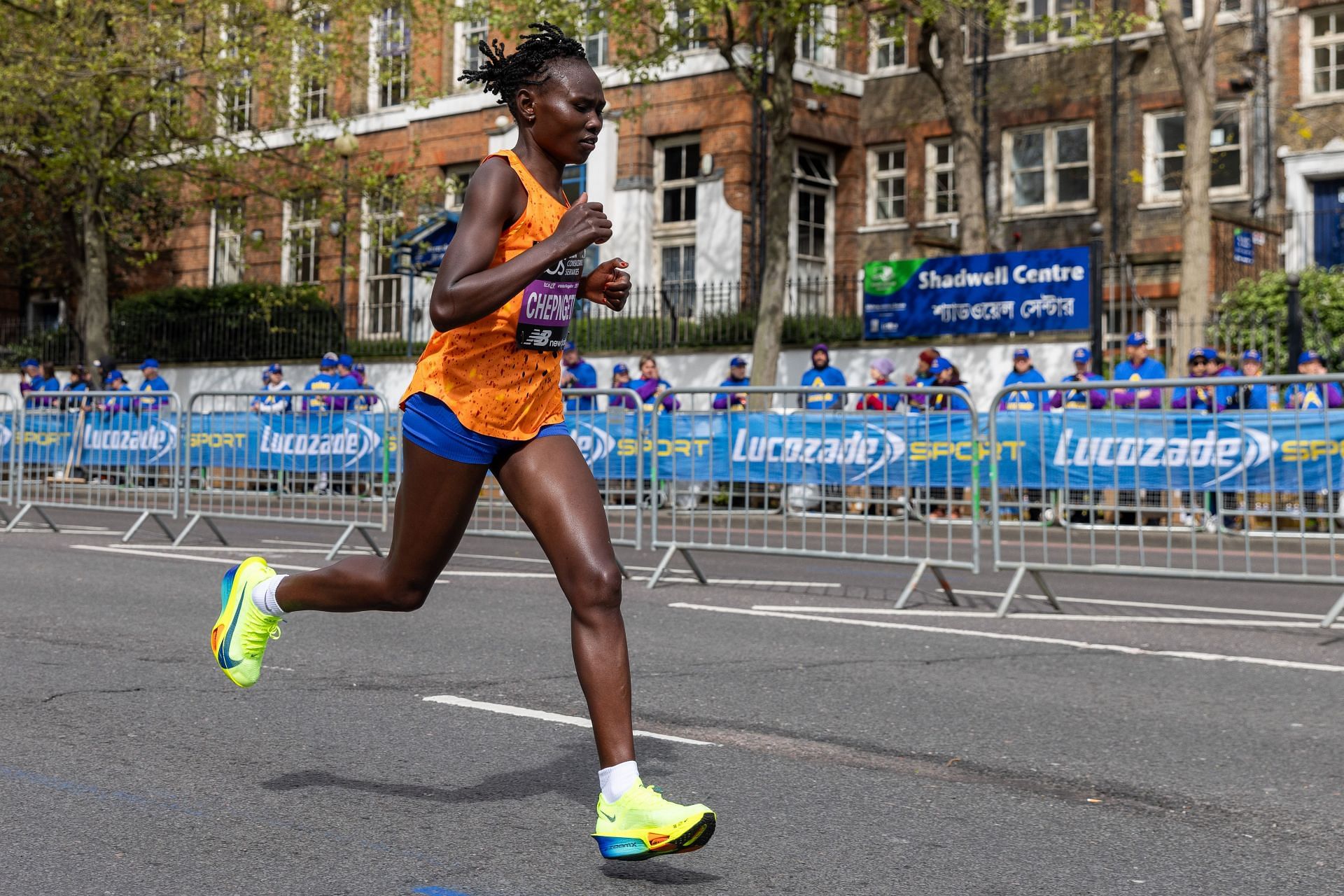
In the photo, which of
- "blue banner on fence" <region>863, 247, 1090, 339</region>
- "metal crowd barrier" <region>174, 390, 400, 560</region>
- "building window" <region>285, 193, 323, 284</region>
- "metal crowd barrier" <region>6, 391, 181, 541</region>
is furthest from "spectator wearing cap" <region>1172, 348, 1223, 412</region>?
"building window" <region>285, 193, 323, 284</region>

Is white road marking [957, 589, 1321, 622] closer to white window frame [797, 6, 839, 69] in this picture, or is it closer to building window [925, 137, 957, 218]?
white window frame [797, 6, 839, 69]

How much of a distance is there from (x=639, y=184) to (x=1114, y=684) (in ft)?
83.6

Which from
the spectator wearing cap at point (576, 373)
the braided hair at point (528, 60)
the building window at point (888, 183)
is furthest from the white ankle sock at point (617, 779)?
the building window at point (888, 183)

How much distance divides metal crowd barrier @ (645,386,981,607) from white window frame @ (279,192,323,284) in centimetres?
2083

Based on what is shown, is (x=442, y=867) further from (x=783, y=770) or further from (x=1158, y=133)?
(x=1158, y=133)

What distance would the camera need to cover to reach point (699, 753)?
5.14 m

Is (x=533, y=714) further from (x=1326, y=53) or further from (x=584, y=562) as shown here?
(x=1326, y=53)

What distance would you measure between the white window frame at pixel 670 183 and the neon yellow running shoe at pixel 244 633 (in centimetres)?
2654

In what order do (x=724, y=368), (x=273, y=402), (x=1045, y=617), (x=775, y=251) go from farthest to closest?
(x=724, y=368) < (x=775, y=251) < (x=273, y=402) < (x=1045, y=617)

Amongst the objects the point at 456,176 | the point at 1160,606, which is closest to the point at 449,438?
the point at 1160,606

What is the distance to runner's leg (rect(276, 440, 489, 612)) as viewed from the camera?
13.7 feet

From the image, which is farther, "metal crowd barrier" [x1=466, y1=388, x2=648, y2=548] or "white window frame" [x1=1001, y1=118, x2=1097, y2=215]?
"white window frame" [x1=1001, y1=118, x2=1097, y2=215]

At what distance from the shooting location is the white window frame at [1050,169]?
98.6 feet

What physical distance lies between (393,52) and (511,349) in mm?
29081
